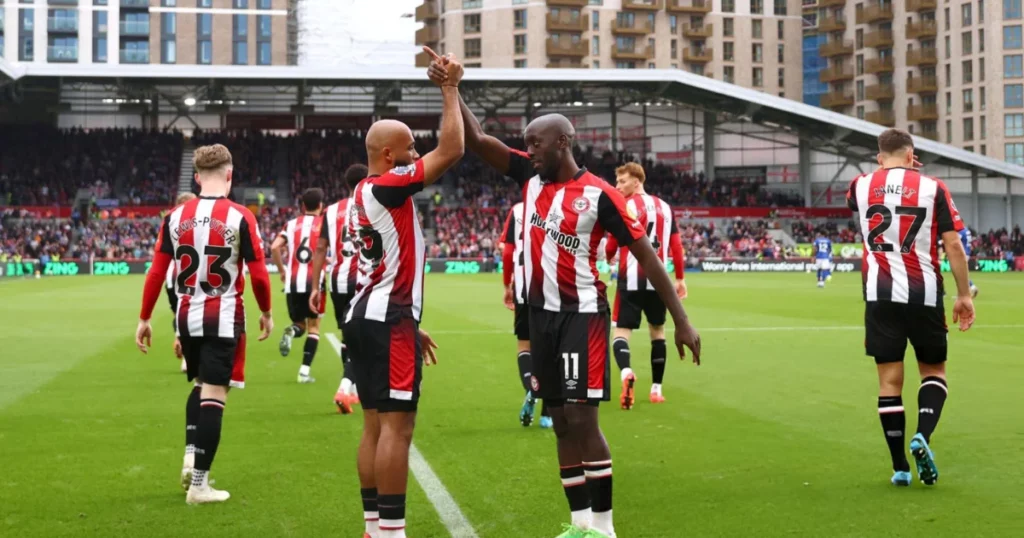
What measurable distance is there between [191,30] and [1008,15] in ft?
243

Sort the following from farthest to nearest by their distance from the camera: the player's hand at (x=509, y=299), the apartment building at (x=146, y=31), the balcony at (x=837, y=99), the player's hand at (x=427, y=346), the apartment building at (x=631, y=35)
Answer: the balcony at (x=837, y=99), the apartment building at (x=631, y=35), the apartment building at (x=146, y=31), the player's hand at (x=509, y=299), the player's hand at (x=427, y=346)

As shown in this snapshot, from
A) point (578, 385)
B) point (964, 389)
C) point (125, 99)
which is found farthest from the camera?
point (125, 99)

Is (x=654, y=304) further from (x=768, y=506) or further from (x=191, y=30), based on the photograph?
(x=191, y=30)

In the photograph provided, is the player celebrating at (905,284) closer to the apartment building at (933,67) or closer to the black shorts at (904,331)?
the black shorts at (904,331)

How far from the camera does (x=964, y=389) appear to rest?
1150cm

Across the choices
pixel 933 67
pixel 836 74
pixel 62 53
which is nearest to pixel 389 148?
pixel 933 67

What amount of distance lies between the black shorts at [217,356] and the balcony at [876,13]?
4056 inches

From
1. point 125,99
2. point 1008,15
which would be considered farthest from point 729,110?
point 1008,15

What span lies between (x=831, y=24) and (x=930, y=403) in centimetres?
10649

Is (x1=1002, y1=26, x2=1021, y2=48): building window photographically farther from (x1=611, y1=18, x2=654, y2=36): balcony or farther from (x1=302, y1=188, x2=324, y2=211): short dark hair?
(x1=302, y1=188, x2=324, y2=211): short dark hair

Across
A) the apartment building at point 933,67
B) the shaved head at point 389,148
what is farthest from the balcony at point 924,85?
the shaved head at point 389,148

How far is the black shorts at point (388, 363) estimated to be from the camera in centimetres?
537

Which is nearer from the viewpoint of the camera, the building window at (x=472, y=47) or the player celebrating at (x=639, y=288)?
the player celebrating at (x=639, y=288)

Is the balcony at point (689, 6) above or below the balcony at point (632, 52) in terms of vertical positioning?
above
